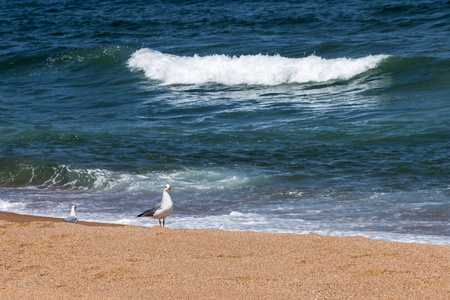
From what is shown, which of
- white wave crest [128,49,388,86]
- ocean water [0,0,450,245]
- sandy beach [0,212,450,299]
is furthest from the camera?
white wave crest [128,49,388,86]

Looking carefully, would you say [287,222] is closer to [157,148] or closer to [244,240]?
[244,240]

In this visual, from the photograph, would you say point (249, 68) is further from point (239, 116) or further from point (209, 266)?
point (209, 266)

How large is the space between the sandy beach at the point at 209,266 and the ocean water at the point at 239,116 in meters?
1.15

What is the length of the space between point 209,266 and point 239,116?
821 centimetres

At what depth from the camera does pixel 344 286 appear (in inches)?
169

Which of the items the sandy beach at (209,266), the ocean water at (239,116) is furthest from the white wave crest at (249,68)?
the sandy beach at (209,266)

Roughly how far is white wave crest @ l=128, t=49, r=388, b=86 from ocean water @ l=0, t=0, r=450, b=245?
0.18ft

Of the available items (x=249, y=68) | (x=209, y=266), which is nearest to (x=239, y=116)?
(x=249, y=68)

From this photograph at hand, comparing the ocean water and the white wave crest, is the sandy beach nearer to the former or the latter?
the ocean water

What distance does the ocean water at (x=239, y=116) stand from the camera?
25.2 feet

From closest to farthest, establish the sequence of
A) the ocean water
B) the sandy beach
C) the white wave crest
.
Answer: the sandy beach < the ocean water < the white wave crest

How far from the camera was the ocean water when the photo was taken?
7695mm

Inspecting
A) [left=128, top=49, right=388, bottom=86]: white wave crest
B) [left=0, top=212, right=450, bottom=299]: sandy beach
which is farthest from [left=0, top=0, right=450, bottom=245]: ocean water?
[left=0, top=212, right=450, bottom=299]: sandy beach

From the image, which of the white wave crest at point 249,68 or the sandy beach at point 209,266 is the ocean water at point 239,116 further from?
the sandy beach at point 209,266
